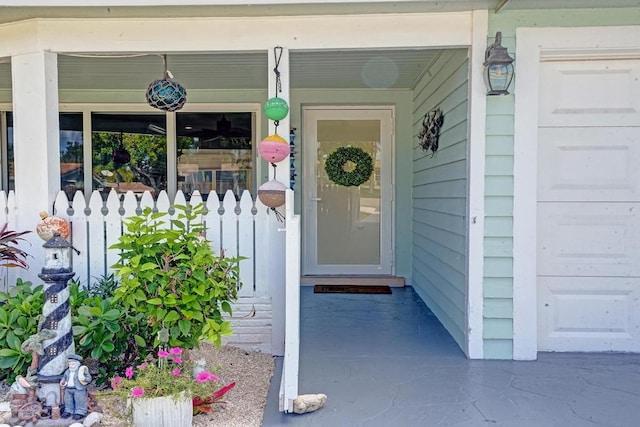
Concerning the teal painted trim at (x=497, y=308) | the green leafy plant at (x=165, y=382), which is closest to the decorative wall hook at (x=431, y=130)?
the teal painted trim at (x=497, y=308)

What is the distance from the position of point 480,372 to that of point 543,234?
0.98 meters

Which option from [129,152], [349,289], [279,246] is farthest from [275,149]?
[129,152]

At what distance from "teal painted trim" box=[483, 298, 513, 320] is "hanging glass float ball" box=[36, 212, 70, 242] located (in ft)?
8.74

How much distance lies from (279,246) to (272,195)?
1.36 ft

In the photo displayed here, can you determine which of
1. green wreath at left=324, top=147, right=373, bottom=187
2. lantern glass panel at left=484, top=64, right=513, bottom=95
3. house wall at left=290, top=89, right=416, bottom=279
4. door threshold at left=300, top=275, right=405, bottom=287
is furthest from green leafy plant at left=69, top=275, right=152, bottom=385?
green wreath at left=324, top=147, right=373, bottom=187

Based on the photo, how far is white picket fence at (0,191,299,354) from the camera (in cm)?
323

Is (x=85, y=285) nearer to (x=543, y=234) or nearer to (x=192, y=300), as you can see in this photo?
(x=192, y=300)

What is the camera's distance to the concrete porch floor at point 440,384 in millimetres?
2318

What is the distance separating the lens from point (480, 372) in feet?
9.43

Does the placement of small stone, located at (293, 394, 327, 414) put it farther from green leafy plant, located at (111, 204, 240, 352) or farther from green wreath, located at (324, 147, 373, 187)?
green wreath, located at (324, 147, 373, 187)

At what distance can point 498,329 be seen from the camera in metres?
3.07

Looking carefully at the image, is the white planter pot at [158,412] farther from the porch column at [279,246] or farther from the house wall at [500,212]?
the house wall at [500,212]

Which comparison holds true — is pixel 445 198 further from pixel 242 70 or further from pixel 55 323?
pixel 55 323

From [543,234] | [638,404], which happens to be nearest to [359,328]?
[543,234]
